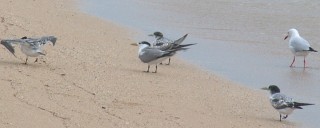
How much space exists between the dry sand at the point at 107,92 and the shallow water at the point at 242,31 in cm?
66

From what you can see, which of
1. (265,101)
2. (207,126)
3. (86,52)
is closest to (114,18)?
(86,52)

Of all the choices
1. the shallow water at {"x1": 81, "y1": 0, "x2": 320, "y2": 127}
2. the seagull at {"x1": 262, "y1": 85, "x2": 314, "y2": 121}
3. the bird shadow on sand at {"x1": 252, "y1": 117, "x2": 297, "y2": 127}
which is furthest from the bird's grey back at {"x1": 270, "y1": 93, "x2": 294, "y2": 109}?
the shallow water at {"x1": 81, "y1": 0, "x2": 320, "y2": 127}

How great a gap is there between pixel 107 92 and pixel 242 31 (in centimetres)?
726

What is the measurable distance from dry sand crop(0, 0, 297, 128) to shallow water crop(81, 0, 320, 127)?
660mm

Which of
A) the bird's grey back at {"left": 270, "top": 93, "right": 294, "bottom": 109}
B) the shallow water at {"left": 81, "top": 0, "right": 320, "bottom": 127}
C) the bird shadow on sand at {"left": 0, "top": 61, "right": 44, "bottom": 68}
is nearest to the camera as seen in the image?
the bird's grey back at {"left": 270, "top": 93, "right": 294, "bottom": 109}

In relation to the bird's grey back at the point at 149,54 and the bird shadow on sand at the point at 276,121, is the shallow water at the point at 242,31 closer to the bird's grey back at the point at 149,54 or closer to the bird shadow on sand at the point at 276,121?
the bird shadow on sand at the point at 276,121

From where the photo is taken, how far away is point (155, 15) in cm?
1695

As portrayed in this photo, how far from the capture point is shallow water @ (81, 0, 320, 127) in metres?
11.3

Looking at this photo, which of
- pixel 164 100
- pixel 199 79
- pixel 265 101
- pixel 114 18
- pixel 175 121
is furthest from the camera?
pixel 114 18

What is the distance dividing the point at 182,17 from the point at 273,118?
28.2 ft

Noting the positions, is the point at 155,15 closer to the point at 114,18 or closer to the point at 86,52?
the point at 114,18

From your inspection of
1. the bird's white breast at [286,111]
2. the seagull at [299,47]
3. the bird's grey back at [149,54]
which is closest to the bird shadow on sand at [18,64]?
the bird's grey back at [149,54]

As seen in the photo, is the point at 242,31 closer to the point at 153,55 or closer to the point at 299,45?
the point at 299,45

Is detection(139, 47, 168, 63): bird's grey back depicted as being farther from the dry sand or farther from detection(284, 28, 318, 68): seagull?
detection(284, 28, 318, 68): seagull
